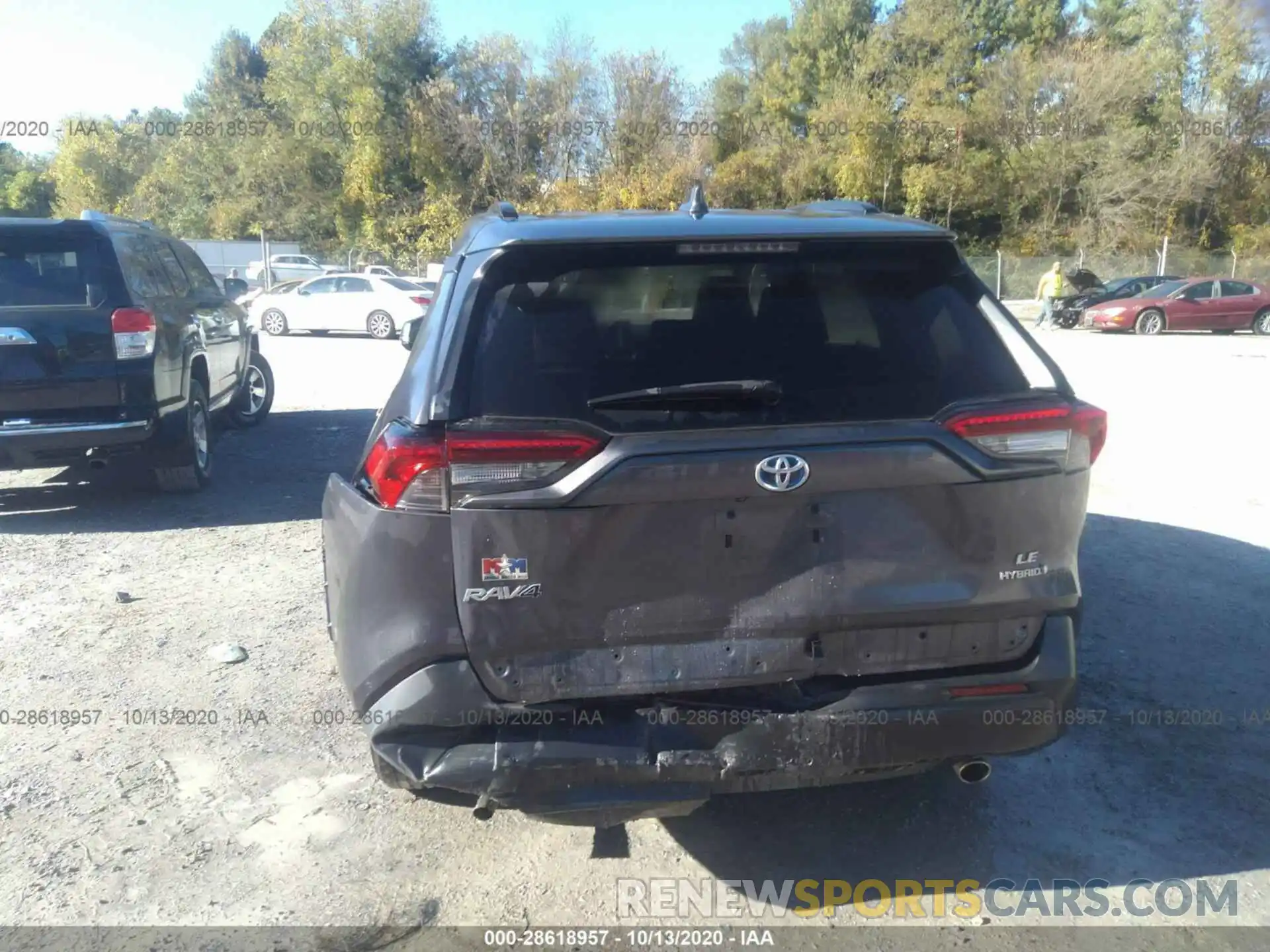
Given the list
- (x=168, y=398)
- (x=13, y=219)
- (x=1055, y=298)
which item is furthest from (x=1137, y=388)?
(x=1055, y=298)

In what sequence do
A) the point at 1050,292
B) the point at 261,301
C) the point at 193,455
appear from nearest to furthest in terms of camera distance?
the point at 193,455, the point at 261,301, the point at 1050,292

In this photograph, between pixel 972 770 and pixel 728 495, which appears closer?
pixel 728 495

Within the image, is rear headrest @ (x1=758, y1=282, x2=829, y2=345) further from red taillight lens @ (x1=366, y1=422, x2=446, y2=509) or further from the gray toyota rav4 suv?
red taillight lens @ (x1=366, y1=422, x2=446, y2=509)

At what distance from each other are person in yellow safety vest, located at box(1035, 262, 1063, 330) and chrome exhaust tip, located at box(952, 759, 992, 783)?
2699cm

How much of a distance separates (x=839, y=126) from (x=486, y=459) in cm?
4336

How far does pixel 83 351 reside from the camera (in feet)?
21.9

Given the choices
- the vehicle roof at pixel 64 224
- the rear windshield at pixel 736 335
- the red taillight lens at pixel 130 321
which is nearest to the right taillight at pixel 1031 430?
the rear windshield at pixel 736 335

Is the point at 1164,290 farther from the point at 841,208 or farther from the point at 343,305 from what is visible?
the point at 841,208

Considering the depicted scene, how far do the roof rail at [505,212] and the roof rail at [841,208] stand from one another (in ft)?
3.15

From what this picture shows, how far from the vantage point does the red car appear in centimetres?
2634

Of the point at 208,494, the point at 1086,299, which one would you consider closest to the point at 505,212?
the point at 208,494

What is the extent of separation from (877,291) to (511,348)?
107 centimetres

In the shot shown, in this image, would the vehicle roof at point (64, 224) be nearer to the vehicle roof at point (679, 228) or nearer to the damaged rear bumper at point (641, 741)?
the vehicle roof at point (679, 228)

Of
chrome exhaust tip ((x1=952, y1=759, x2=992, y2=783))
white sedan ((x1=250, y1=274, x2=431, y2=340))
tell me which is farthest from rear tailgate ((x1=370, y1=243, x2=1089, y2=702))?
white sedan ((x1=250, y1=274, x2=431, y2=340))
